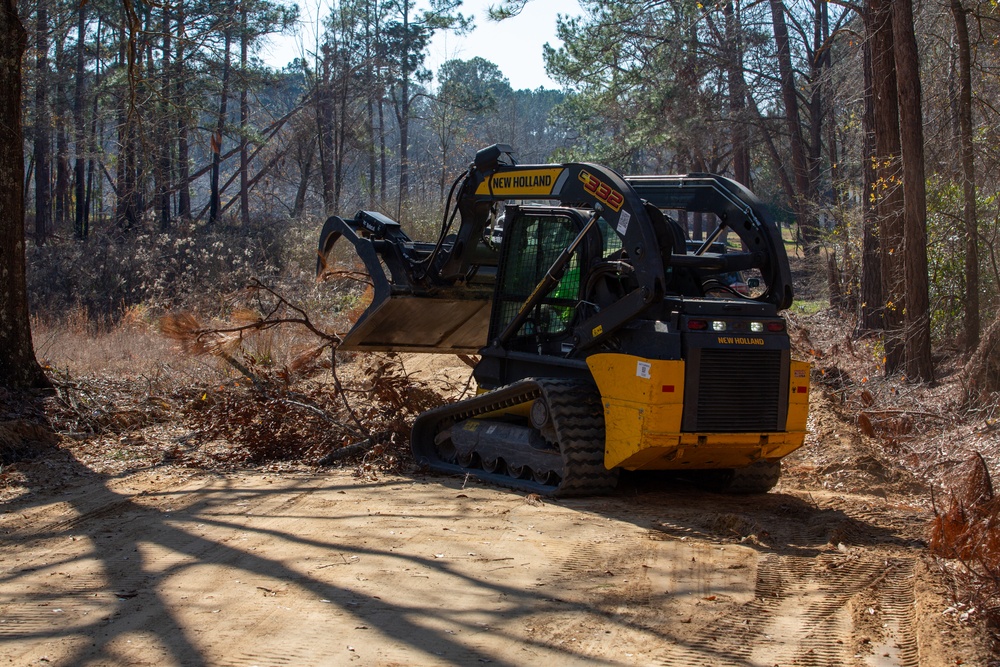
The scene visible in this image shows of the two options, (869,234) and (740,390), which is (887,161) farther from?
(740,390)

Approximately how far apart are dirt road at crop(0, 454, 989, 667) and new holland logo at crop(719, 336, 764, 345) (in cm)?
128

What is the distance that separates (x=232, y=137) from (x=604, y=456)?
96.2 feet

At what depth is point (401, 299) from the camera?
9477 millimetres

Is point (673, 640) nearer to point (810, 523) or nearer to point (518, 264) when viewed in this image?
point (810, 523)

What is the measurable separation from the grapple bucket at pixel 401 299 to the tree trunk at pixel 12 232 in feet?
10.4

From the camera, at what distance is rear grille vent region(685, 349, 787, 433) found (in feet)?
23.9

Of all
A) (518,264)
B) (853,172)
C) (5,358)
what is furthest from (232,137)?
(518,264)

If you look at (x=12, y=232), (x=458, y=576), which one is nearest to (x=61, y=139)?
(x=12, y=232)

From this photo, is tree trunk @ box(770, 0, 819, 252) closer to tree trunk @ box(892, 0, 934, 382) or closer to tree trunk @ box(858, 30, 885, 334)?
tree trunk @ box(858, 30, 885, 334)

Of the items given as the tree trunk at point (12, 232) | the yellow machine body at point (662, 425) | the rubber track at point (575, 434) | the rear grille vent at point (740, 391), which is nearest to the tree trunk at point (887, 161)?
the yellow machine body at point (662, 425)

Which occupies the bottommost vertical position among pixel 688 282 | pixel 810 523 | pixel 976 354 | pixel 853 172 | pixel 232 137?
pixel 810 523

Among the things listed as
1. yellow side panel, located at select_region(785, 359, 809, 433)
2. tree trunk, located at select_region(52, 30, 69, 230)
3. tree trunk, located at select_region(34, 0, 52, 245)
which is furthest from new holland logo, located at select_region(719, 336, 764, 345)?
tree trunk, located at select_region(34, 0, 52, 245)

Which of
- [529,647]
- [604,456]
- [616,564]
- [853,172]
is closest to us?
[529,647]

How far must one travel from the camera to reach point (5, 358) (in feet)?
33.3
